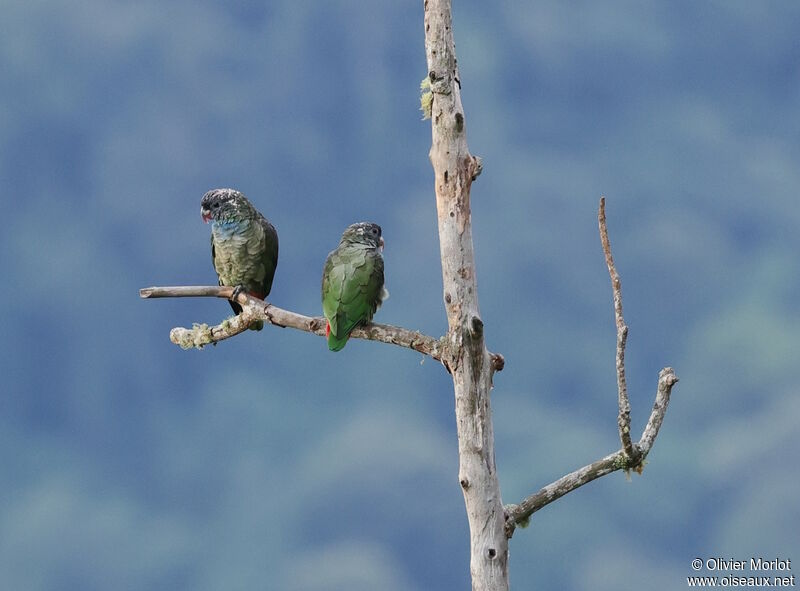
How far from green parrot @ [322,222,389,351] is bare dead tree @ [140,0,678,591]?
74cm

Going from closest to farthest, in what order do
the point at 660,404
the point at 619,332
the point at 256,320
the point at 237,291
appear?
the point at 619,332 → the point at 660,404 → the point at 256,320 → the point at 237,291

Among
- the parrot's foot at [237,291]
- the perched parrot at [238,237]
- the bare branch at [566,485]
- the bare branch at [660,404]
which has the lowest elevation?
the bare branch at [566,485]

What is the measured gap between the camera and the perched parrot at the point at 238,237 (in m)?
8.05

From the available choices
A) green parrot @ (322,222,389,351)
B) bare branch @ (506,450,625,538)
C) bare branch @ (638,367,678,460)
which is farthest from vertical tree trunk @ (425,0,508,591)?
bare branch @ (638,367,678,460)

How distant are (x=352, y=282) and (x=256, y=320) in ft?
3.87

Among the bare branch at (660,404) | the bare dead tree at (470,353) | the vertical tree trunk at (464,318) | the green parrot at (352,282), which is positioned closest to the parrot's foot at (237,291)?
the green parrot at (352,282)

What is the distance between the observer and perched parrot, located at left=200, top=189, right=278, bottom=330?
8.05 meters

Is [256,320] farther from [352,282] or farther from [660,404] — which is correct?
[660,404]

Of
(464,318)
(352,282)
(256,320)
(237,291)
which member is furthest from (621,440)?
(237,291)

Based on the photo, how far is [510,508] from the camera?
6398 millimetres

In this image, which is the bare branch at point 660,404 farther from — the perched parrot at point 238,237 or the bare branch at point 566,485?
the perched parrot at point 238,237

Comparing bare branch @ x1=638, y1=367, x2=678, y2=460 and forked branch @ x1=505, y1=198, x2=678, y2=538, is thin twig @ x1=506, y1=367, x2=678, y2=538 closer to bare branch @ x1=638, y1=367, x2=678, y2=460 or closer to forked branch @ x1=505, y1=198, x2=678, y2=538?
forked branch @ x1=505, y1=198, x2=678, y2=538

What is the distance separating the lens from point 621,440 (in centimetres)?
635

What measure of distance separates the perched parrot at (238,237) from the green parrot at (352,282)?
98 centimetres
